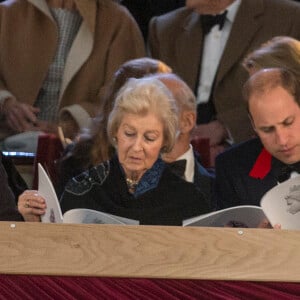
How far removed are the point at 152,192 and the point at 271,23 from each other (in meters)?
1.43

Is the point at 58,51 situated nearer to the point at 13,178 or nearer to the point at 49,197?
the point at 13,178

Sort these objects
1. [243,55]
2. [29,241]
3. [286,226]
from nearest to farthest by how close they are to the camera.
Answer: [29,241]
[286,226]
[243,55]

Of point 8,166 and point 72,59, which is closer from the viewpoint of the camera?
point 8,166

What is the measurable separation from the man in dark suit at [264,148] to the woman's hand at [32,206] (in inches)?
22.6

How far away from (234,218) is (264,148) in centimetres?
54

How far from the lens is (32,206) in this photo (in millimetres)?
2582

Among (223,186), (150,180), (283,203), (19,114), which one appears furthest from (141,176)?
(19,114)

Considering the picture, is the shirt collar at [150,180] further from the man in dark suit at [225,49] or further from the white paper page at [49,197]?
the man in dark suit at [225,49]

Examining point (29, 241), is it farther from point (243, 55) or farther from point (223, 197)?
point (243, 55)

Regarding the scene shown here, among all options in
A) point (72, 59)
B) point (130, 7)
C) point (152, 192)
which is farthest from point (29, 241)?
point (130, 7)

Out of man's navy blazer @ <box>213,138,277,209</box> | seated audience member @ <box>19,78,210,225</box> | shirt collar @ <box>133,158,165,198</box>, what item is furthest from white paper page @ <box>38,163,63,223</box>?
man's navy blazer @ <box>213,138,277,209</box>

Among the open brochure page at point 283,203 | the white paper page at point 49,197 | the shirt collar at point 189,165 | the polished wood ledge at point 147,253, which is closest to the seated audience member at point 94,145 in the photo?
the shirt collar at point 189,165

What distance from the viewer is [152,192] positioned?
270cm

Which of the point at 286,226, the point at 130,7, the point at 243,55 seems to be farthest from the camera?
the point at 130,7
